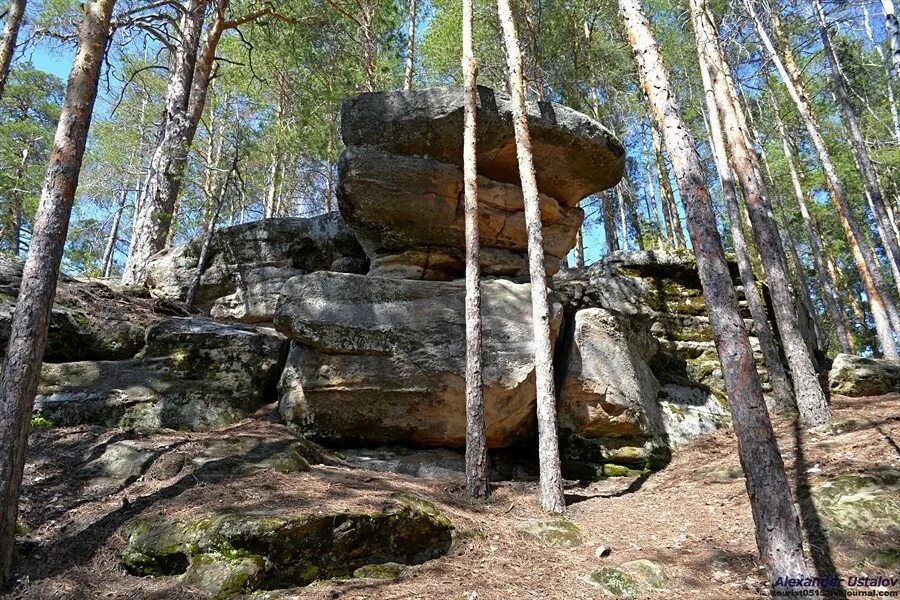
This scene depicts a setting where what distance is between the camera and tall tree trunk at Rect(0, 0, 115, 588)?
14.4 feet

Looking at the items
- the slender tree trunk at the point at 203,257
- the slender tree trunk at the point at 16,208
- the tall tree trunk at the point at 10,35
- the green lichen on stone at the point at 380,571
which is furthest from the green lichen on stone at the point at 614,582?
the slender tree trunk at the point at 16,208

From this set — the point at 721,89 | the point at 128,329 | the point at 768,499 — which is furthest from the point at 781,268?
the point at 128,329

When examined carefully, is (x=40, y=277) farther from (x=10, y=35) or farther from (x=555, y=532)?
(x=10, y=35)

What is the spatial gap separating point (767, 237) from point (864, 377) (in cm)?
414

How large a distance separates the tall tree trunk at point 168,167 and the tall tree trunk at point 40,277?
25.5 ft

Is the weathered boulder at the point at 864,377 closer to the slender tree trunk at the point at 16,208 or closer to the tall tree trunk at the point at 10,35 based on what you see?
the tall tree trunk at the point at 10,35

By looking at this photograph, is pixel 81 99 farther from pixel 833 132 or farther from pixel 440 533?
pixel 833 132

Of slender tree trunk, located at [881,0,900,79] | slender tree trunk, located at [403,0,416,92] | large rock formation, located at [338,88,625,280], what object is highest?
slender tree trunk, located at [403,0,416,92]

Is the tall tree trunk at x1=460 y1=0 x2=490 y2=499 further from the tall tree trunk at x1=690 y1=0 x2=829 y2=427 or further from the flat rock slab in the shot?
the tall tree trunk at x1=690 y1=0 x2=829 y2=427

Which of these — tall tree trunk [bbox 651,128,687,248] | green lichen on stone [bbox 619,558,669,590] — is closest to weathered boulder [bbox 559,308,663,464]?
green lichen on stone [bbox 619,558,669,590]

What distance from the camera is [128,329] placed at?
930 centimetres

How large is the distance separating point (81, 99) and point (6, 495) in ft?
13.3

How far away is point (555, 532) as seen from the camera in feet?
21.0

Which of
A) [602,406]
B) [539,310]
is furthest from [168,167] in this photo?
[602,406]
